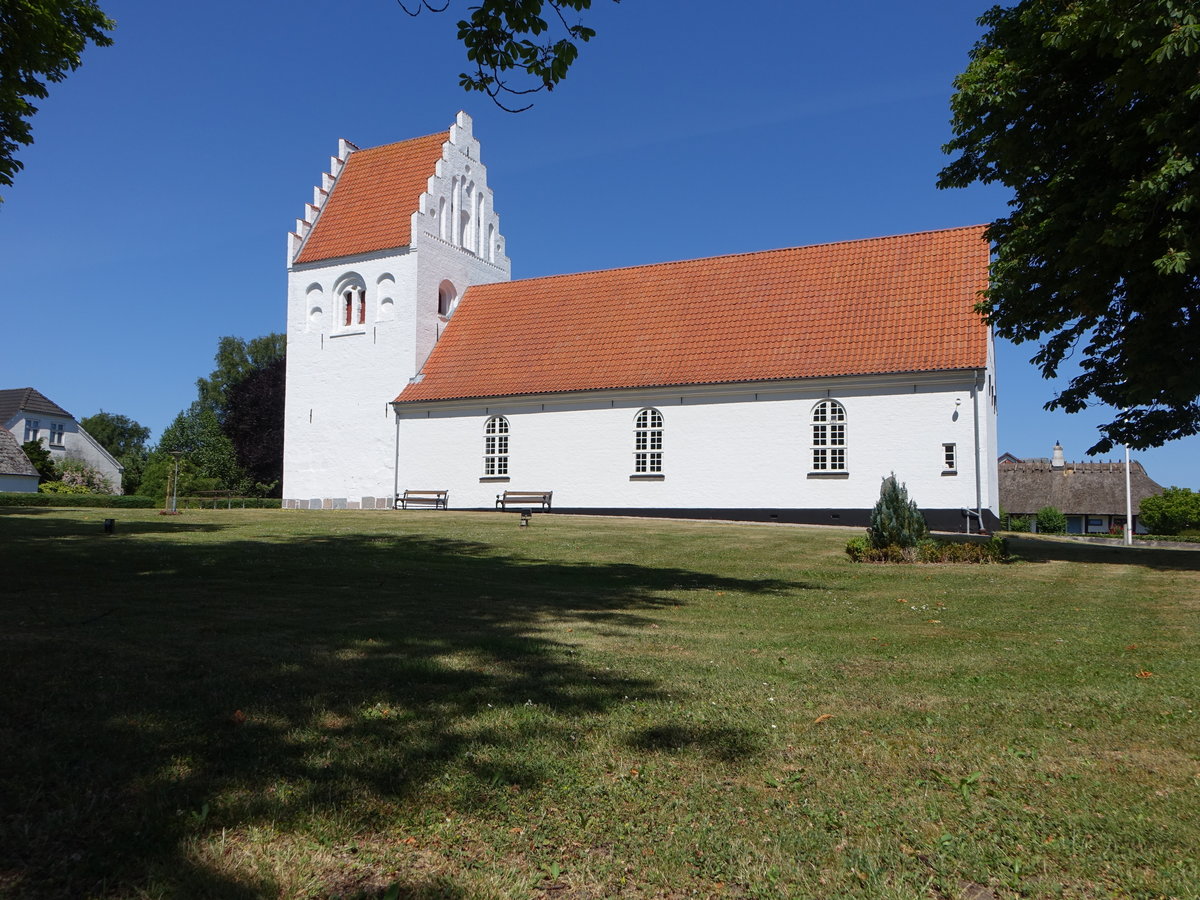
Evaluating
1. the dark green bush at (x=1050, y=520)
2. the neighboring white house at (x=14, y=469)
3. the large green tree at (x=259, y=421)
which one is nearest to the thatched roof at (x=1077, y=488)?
the dark green bush at (x=1050, y=520)

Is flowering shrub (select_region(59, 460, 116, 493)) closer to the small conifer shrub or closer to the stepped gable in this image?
the stepped gable

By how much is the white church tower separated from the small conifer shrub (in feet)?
71.7

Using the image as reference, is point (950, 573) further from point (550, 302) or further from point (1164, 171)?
point (550, 302)

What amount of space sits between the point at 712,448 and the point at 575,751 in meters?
24.6

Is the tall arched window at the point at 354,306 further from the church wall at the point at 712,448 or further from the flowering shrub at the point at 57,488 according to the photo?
the flowering shrub at the point at 57,488

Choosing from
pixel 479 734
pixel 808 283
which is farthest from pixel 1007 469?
pixel 479 734

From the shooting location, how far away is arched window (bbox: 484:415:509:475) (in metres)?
31.9

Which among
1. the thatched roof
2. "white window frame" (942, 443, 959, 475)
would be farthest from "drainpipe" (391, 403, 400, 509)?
the thatched roof

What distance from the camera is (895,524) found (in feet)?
52.9

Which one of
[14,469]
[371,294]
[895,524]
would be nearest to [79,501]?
[371,294]

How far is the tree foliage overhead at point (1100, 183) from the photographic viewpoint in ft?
42.8

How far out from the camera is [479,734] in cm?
463

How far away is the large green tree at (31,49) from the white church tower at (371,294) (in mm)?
19263

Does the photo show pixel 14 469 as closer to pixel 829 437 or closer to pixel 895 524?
pixel 829 437
